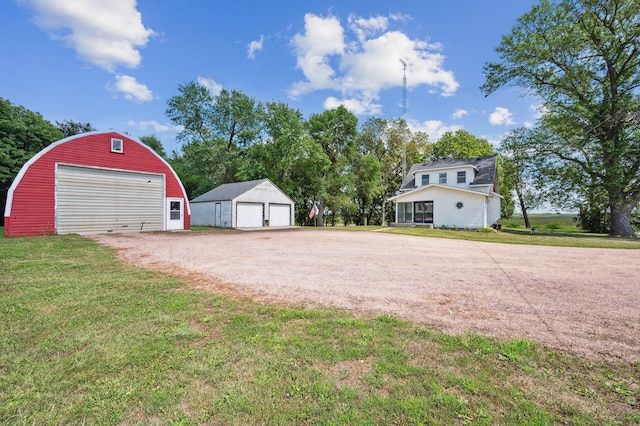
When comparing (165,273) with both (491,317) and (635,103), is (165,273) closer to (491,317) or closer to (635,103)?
(491,317)

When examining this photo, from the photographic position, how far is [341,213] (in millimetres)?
38750

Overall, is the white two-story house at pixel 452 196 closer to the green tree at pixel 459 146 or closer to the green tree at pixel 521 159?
the green tree at pixel 521 159

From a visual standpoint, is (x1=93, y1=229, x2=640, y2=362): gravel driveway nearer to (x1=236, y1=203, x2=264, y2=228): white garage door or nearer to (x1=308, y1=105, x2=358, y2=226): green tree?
(x1=236, y1=203, x2=264, y2=228): white garage door

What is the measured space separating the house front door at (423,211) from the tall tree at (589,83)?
8935 millimetres

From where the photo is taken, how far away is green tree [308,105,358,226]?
31359 mm

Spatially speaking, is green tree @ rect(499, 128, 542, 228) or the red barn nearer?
the red barn

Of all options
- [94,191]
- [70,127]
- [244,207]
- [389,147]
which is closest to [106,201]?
[94,191]

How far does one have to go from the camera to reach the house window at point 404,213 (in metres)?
26.6

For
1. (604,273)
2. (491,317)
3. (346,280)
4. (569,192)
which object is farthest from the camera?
(569,192)

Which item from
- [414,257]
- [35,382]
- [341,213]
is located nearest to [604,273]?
[414,257]

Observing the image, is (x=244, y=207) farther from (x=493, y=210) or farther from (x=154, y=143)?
(x=154, y=143)

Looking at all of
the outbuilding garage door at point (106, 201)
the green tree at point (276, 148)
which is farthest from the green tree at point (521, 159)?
the outbuilding garage door at point (106, 201)

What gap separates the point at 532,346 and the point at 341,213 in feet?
117

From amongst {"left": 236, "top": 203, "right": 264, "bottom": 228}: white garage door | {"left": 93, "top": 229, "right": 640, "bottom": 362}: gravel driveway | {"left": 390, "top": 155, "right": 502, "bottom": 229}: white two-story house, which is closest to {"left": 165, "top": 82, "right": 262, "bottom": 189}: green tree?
{"left": 236, "top": 203, "right": 264, "bottom": 228}: white garage door
